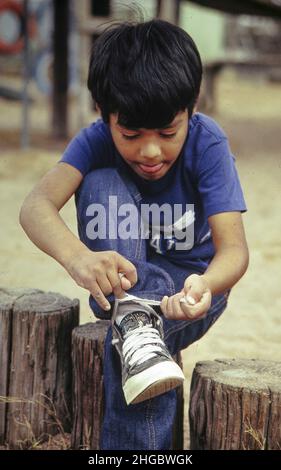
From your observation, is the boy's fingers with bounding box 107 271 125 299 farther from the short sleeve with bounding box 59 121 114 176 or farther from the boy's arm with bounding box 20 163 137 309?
the short sleeve with bounding box 59 121 114 176

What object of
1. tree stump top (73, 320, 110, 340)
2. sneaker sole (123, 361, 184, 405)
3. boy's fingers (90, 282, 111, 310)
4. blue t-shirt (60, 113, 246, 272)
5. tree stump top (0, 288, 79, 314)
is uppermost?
blue t-shirt (60, 113, 246, 272)

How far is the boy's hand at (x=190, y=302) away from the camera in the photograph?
1.91m

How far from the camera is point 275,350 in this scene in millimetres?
3408

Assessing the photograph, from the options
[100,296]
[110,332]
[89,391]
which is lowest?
[89,391]

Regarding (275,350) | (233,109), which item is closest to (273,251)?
(275,350)

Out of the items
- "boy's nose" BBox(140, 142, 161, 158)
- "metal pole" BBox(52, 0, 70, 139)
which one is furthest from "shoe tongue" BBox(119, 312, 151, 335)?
"metal pole" BBox(52, 0, 70, 139)

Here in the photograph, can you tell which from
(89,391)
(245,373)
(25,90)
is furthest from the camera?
(25,90)

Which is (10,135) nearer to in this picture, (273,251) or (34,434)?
(273,251)

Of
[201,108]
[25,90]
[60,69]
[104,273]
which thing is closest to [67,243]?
[104,273]

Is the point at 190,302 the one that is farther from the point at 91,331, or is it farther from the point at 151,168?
the point at 91,331

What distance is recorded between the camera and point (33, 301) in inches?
100

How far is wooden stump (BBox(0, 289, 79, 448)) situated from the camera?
8.02 ft

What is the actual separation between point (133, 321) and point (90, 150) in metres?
0.52

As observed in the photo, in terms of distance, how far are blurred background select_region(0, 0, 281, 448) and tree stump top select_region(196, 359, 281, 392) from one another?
2.55ft
